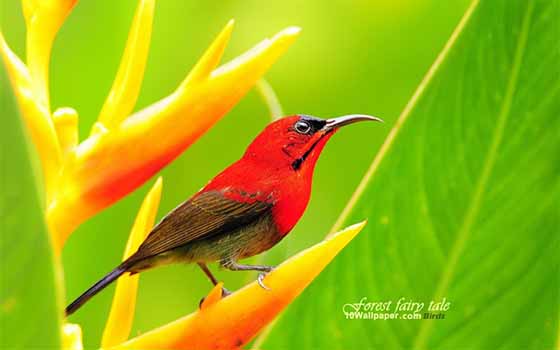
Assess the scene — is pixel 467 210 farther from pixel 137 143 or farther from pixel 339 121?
pixel 137 143

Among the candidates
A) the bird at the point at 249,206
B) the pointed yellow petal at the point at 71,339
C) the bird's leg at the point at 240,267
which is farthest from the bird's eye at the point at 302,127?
the pointed yellow petal at the point at 71,339

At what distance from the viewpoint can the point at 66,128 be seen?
0.54 metres

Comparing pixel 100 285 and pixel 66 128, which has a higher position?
pixel 66 128

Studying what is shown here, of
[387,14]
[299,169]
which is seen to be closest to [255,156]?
[299,169]

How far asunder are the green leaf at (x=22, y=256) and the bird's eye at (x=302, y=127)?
31 centimetres

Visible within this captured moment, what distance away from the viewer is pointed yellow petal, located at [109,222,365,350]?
53 cm

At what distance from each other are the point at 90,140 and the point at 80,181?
0.09ft

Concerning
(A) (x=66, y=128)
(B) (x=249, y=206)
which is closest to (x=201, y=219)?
(B) (x=249, y=206)

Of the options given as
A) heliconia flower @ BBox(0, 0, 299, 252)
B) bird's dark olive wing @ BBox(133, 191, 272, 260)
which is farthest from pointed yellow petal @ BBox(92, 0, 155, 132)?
bird's dark olive wing @ BBox(133, 191, 272, 260)

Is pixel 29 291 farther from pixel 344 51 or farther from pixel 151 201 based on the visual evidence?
pixel 344 51

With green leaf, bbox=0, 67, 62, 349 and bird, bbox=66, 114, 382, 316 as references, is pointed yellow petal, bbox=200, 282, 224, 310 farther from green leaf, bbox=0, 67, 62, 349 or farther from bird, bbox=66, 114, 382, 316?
green leaf, bbox=0, 67, 62, 349

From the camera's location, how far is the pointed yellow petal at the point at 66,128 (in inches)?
21.1

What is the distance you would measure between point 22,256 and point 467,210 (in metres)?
0.36

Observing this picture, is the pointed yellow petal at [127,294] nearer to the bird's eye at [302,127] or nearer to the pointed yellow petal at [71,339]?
the pointed yellow petal at [71,339]
